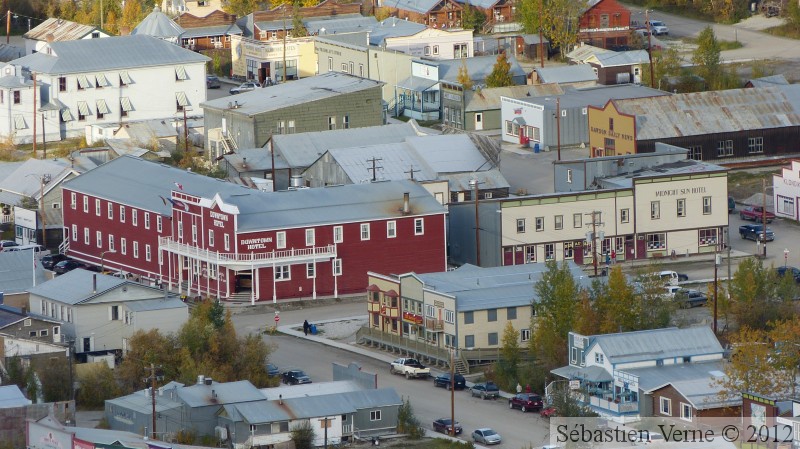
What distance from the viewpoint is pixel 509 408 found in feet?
208

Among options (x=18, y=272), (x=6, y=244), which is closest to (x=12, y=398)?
(x=18, y=272)

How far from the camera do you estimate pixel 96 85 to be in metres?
111

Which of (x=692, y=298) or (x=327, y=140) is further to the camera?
(x=327, y=140)

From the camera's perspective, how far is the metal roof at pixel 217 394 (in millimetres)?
61406

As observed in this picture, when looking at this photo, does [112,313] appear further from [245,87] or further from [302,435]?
[245,87]

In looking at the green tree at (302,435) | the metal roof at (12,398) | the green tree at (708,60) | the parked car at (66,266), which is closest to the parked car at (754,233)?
the parked car at (66,266)

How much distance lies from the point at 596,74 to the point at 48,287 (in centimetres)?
4760

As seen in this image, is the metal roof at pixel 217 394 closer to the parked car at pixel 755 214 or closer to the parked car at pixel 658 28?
the parked car at pixel 755 214

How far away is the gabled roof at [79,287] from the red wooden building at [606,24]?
5710 cm

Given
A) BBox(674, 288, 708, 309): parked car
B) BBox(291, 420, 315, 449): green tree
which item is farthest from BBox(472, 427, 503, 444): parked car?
BBox(674, 288, 708, 309): parked car

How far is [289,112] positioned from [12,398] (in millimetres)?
40244

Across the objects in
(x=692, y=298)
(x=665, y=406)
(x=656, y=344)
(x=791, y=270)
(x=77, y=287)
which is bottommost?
(x=692, y=298)

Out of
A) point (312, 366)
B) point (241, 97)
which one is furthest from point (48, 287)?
point (241, 97)

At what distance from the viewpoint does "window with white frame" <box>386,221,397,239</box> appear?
79750mm
